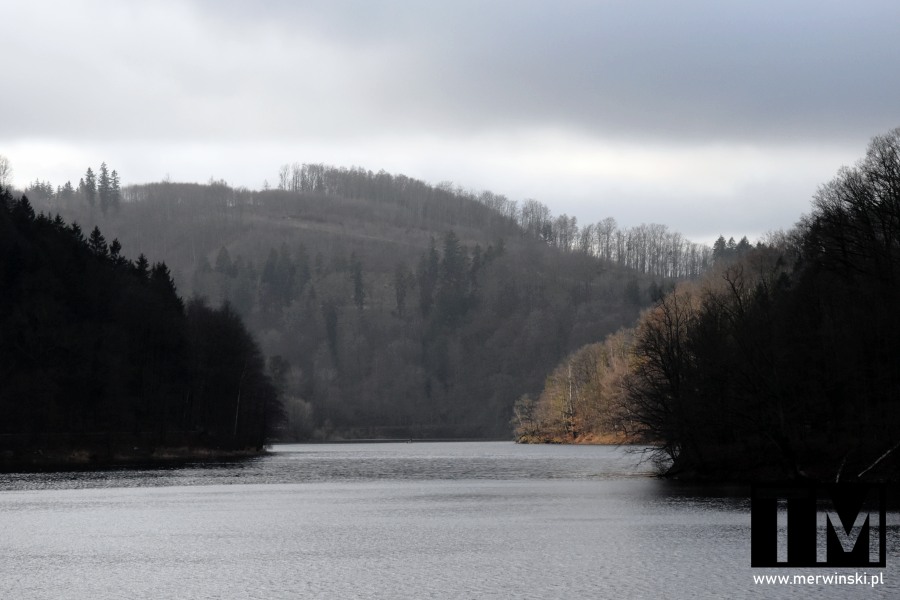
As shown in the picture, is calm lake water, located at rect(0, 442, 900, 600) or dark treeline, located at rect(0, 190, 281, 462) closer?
calm lake water, located at rect(0, 442, 900, 600)

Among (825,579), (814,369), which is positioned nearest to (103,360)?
(814,369)

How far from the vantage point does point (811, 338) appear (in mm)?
65688

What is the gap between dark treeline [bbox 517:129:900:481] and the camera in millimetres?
60844

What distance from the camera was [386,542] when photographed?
A: 40719 millimetres

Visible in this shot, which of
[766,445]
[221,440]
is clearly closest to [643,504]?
[766,445]

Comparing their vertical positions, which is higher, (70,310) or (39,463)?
(70,310)

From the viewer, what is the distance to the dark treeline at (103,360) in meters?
97.5


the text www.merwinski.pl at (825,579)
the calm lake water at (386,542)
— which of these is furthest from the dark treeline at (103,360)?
the text www.merwinski.pl at (825,579)

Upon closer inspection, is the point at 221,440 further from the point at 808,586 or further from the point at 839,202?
the point at 808,586

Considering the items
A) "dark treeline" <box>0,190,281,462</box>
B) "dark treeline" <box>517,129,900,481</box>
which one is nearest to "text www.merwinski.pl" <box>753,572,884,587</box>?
"dark treeline" <box>517,129,900,481</box>

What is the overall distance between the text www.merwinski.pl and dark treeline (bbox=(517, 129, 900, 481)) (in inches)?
1079

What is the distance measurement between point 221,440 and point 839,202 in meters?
76.3

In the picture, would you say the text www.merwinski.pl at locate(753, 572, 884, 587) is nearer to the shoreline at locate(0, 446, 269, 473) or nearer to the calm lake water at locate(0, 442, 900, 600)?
the calm lake water at locate(0, 442, 900, 600)

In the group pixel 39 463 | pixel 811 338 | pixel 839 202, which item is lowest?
pixel 39 463
